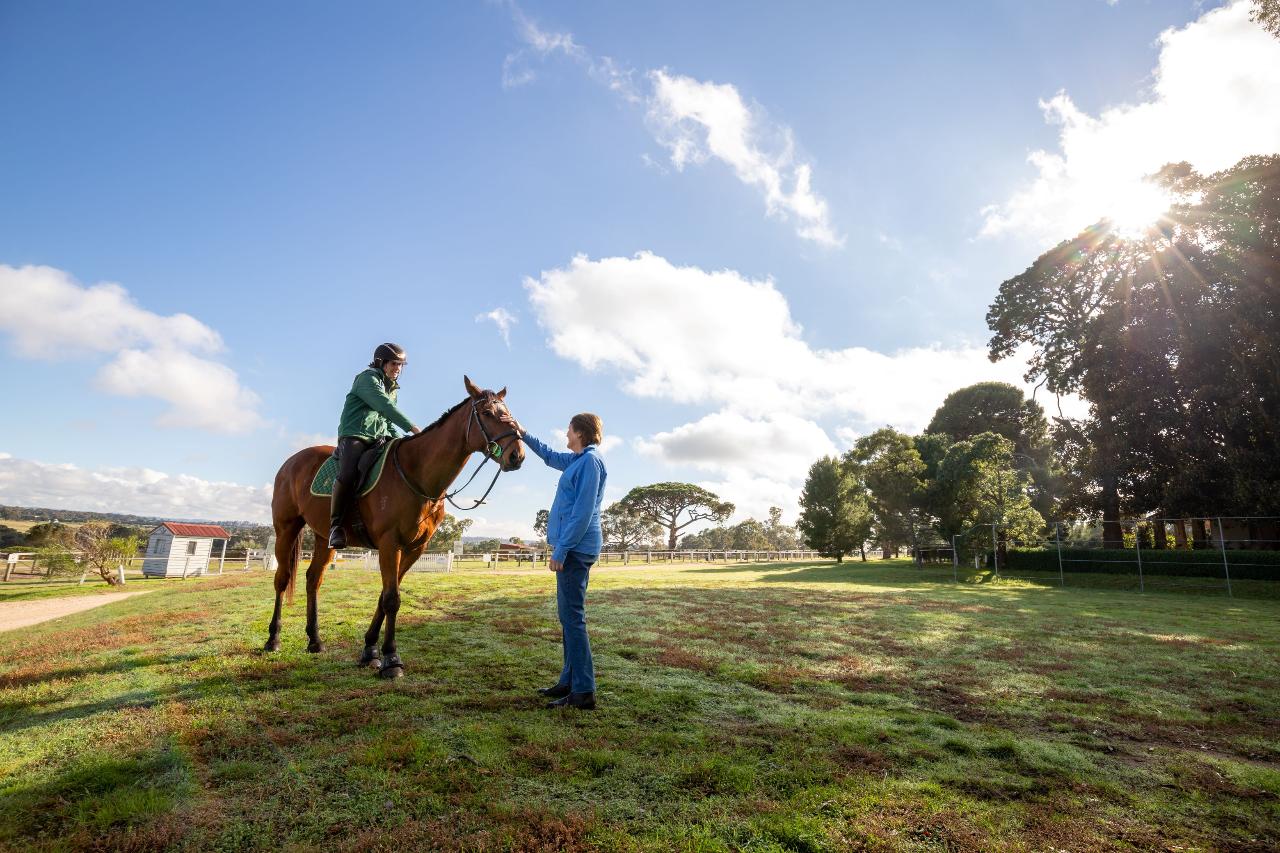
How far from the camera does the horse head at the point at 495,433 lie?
5.31 m

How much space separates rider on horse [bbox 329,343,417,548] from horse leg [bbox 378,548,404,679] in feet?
1.86

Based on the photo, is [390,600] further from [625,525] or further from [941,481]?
[625,525]

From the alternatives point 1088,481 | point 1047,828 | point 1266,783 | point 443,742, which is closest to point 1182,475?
point 1088,481

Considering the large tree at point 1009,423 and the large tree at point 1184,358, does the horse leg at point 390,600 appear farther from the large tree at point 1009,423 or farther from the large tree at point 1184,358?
the large tree at point 1009,423

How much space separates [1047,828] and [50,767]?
215 inches

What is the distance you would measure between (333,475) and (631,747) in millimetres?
4579

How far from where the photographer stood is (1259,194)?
2348cm

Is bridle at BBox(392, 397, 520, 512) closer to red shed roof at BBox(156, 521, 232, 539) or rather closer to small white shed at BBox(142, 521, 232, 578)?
small white shed at BBox(142, 521, 232, 578)

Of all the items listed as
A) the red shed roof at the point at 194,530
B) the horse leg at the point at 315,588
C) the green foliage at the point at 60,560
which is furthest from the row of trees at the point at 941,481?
the green foliage at the point at 60,560

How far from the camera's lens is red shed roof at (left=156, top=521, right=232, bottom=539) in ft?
108

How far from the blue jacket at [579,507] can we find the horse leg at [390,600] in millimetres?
1893

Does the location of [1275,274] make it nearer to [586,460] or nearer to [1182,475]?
[1182,475]

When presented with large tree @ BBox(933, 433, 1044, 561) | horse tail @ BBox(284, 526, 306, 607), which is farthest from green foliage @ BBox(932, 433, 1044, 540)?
horse tail @ BBox(284, 526, 306, 607)

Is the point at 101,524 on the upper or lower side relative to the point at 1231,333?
lower
